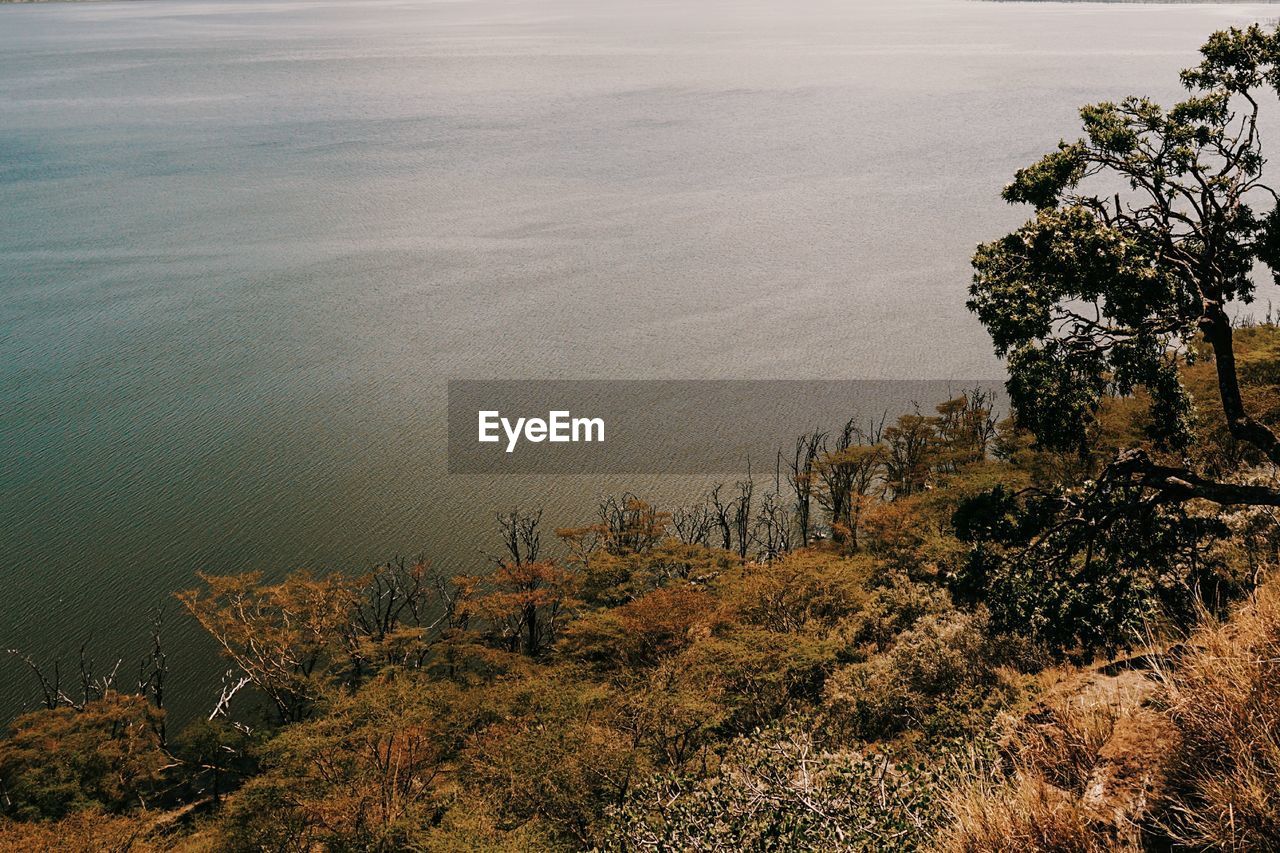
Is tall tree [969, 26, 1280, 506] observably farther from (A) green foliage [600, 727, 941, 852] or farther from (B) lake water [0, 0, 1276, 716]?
(B) lake water [0, 0, 1276, 716]

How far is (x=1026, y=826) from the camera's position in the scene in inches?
232

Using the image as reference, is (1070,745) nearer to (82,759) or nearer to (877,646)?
(877,646)

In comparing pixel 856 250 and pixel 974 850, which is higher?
pixel 856 250

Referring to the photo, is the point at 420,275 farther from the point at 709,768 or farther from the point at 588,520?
the point at 709,768

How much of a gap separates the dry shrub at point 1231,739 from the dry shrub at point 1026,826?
0.51 meters

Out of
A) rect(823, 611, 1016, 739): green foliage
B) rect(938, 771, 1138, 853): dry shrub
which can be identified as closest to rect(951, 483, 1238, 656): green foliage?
rect(823, 611, 1016, 739): green foliage

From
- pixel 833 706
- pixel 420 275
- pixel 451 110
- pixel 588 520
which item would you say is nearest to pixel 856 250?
pixel 420 275

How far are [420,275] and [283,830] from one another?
31.1m

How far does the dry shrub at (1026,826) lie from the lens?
5840 mm

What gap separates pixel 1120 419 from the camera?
23.5 metres

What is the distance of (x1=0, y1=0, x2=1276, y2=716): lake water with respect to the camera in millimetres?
26500
